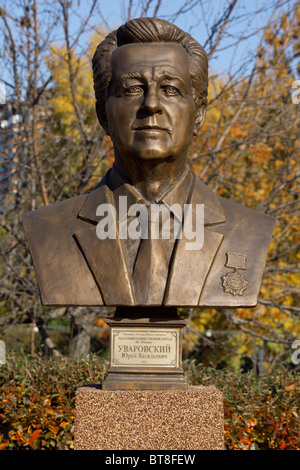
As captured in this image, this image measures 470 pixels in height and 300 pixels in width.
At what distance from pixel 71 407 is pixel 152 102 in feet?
7.98

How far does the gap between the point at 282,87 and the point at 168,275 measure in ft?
14.4

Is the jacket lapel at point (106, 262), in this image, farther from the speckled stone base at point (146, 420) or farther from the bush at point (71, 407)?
the bush at point (71, 407)

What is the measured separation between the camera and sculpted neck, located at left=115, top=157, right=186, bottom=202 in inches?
116

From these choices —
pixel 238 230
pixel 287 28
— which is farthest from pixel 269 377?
pixel 287 28

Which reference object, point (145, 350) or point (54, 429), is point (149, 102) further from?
point (54, 429)

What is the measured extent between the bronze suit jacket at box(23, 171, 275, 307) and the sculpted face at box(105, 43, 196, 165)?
34 centimetres

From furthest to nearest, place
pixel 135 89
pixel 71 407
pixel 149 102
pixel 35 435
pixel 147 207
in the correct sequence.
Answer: pixel 71 407
pixel 35 435
pixel 147 207
pixel 135 89
pixel 149 102

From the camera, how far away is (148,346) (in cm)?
287

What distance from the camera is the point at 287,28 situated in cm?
639

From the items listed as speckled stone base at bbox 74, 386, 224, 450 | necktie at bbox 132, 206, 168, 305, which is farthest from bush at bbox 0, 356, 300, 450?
necktie at bbox 132, 206, 168, 305

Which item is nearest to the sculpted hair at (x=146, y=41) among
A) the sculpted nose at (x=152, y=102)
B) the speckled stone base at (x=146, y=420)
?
the sculpted nose at (x=152, y=102)

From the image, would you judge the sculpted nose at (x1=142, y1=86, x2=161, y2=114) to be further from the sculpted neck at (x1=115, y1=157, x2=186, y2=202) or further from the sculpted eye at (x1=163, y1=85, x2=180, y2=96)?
the sculpted neck at (x1=115, y1=157, x2=186, y2=202)

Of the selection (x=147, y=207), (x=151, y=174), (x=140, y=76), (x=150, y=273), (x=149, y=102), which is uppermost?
(x=140, y=76)

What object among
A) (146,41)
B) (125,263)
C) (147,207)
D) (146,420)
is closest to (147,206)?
(147,207)
